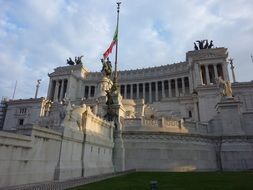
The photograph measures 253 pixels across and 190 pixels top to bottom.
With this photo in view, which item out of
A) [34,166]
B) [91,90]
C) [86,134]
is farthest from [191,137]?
[91,90]

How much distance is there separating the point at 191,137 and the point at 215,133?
4225mm

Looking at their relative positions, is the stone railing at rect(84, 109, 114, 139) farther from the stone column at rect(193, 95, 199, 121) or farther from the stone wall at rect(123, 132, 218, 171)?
the stone column at rect(193, 95, 199, 121)

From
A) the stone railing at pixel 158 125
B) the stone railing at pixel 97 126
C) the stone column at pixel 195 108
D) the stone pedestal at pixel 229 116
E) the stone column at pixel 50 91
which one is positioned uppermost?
the stone column at pixel 50 91

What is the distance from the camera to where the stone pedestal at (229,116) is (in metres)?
26.8

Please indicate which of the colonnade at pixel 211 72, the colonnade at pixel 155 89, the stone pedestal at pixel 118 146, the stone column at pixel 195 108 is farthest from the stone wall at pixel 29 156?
the colonnade at pixel 155 89

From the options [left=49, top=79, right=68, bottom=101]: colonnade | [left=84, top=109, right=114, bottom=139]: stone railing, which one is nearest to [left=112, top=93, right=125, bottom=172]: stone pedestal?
[left=84, top=109, right=114, bottom=139]: stone railing

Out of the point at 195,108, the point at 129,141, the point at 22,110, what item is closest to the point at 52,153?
the point at 129,141

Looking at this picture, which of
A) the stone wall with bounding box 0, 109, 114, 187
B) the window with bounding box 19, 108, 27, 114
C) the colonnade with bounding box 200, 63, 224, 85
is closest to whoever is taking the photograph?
the stone wall with bounding box 0, 109, 114, 187

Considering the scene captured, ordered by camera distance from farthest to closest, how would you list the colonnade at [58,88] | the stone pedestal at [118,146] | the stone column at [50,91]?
the stone column at [50,91] → the colonnade at [58,88] → the stone pedestal at [118,146]

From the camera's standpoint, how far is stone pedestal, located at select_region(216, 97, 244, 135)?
2675cm

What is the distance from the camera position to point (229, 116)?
27.6 metres

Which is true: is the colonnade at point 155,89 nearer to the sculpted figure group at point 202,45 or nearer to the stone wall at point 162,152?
the sculpted figure group at point 202,45

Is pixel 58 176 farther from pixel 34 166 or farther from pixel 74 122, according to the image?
pixel 74 122

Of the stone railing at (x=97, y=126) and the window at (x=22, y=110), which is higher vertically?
the window at (x=22, y=110)
